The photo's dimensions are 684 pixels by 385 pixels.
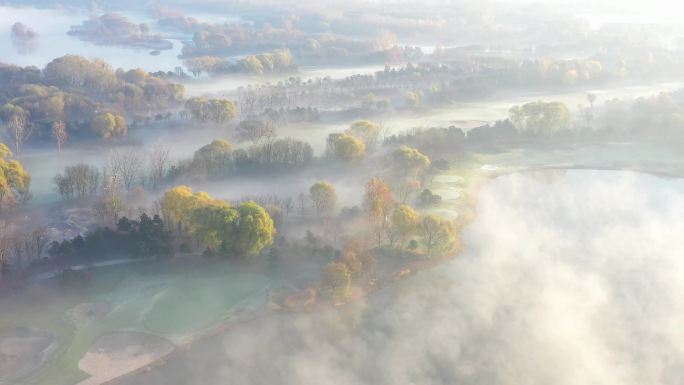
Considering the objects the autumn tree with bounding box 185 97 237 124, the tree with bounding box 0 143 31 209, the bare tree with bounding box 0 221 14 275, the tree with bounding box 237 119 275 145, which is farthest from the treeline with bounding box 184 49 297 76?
the bare tree with bounding box 0 221 14 275

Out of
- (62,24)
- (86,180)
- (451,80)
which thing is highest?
(62,24)

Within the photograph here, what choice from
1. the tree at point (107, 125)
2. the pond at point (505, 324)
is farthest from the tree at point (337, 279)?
the tree at point (107, 125)

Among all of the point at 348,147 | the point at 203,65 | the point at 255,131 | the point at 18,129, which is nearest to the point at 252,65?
the point at 203,65

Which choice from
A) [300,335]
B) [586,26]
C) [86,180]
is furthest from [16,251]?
[586,26]

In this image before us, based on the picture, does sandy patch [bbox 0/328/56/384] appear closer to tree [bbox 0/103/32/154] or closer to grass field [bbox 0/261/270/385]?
grass field [bbox 0/261/270/385]

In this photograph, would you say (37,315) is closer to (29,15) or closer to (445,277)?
(445,277)

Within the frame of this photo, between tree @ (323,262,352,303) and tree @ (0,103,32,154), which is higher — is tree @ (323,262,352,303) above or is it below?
below

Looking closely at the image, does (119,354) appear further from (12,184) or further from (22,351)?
(12,184)
